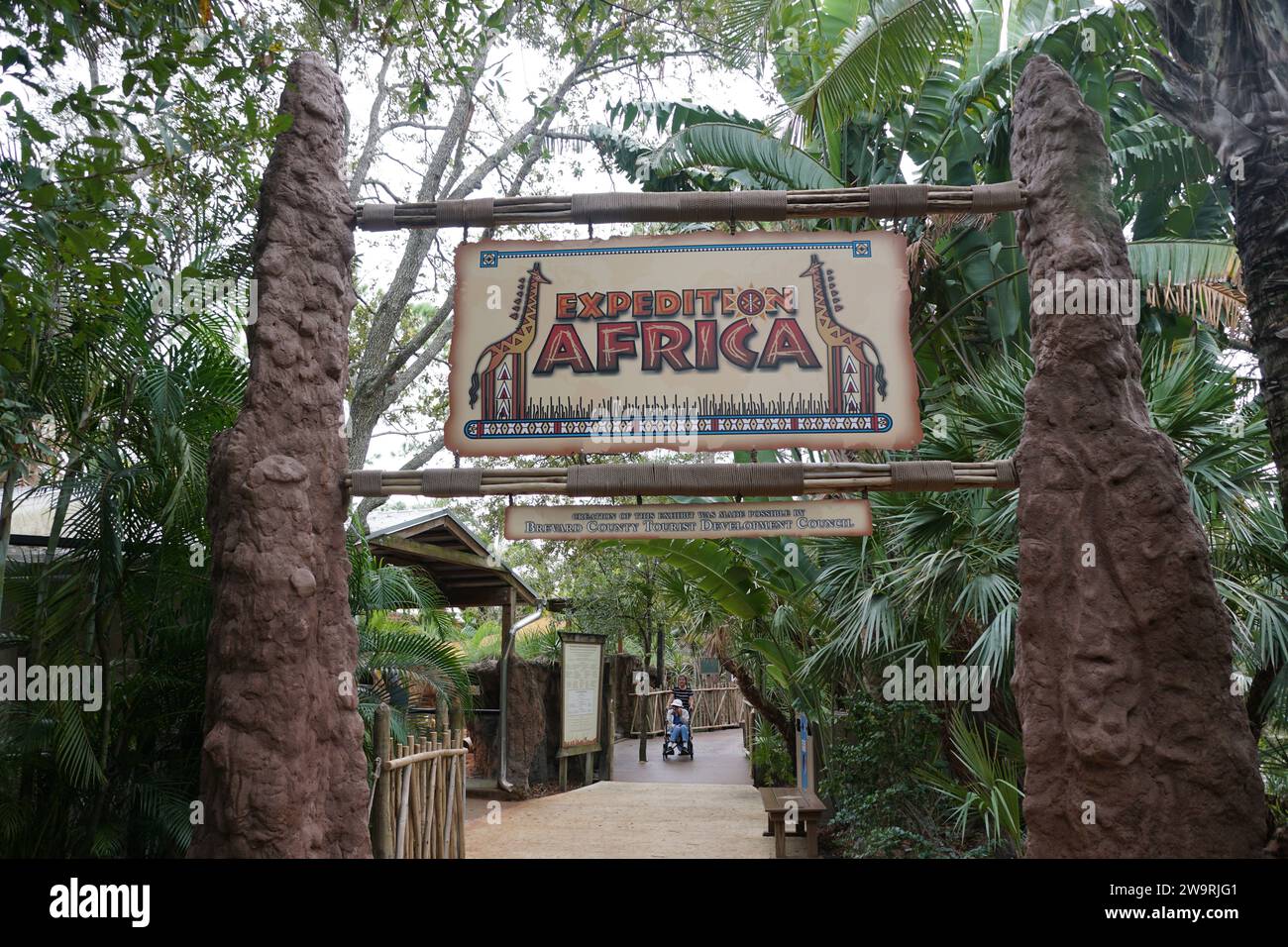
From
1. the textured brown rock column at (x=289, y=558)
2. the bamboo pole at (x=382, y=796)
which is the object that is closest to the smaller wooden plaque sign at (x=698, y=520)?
the textured brown rock column at (x=289, y=558)

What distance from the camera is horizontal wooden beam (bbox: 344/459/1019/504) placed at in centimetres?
393

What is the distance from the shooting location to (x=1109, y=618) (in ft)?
11.4

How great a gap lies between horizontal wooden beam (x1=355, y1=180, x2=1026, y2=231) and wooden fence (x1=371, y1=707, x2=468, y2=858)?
10.7 feet

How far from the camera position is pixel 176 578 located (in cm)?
547

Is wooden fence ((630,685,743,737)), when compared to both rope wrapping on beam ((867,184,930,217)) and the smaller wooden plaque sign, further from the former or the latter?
rope wrapping on beam ((867,184,930,217))

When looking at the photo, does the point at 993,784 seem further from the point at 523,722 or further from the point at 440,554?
the point at 523,722

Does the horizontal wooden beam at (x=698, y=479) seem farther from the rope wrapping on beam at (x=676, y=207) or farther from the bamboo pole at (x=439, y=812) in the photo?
the bamboo pole at (x=439, y=812)

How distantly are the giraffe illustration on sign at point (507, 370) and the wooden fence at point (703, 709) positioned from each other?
629 inches

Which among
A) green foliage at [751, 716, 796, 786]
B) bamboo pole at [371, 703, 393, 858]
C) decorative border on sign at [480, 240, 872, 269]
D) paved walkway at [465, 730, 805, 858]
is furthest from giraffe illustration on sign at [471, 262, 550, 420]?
green foliage at [751, 716, 796, 786]

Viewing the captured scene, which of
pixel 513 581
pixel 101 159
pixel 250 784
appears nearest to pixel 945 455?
pixel 250 784

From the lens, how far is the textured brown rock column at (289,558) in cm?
352
